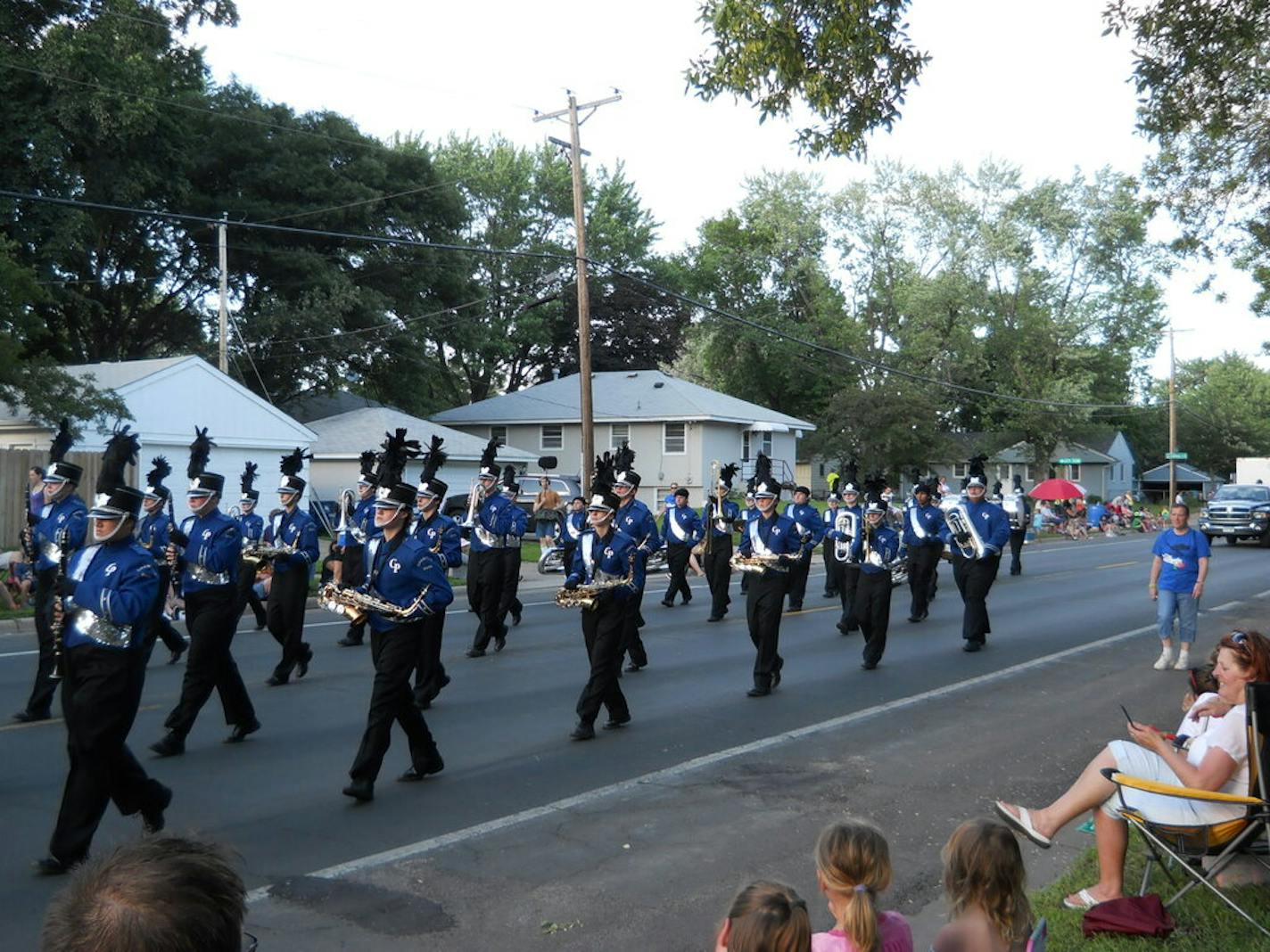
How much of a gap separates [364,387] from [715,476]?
50.9ft

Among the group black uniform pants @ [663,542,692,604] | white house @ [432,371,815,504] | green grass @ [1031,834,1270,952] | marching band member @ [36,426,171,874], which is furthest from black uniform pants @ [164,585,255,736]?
white house @ [432,371,815,504]

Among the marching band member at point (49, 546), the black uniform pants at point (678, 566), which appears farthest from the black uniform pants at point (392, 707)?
the black uniform pants at point (678, 566)

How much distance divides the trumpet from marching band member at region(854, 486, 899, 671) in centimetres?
644

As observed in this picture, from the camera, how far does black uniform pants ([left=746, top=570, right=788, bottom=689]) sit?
442 inches

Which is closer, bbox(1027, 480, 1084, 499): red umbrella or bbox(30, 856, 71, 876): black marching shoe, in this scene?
bbox(30, 856, 71, 876): black marching shoe

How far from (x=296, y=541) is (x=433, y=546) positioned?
213 centimetres

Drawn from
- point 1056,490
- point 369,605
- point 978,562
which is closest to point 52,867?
point 369,605

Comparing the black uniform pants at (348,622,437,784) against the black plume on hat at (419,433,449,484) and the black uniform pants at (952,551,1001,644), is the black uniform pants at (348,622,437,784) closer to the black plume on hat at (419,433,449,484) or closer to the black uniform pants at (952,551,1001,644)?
the black plume on hat at (419,433,449,484)

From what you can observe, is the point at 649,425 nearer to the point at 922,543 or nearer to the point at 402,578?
the point at 922,543

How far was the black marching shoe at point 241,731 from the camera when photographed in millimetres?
8984

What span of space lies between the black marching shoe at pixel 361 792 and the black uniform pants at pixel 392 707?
0.11 ft

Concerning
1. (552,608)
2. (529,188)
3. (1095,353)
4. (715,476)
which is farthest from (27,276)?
(1095,353)

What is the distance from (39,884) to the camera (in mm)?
5871

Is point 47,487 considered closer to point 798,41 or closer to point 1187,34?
point 798,41
